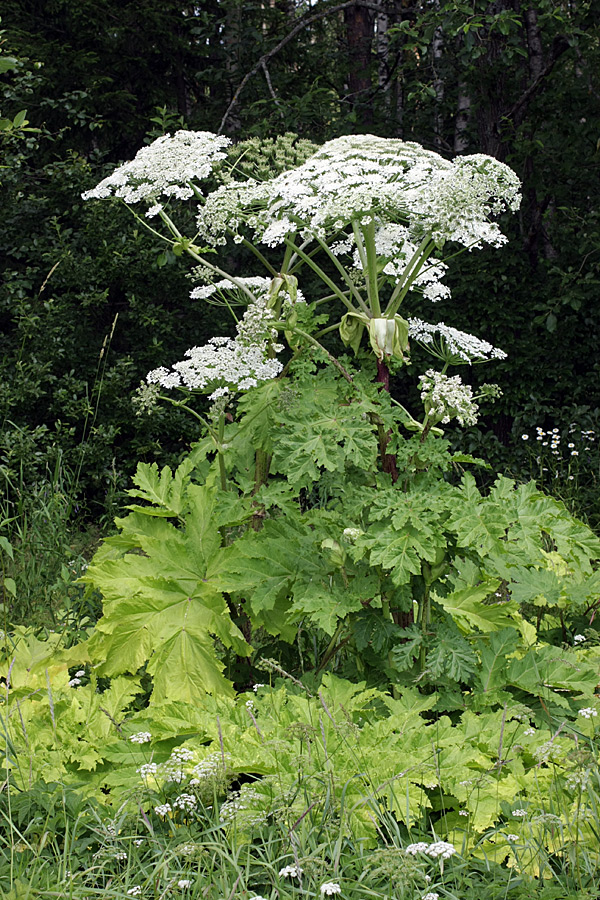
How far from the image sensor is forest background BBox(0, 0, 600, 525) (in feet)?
20.5

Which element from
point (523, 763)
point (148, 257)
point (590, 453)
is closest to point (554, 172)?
point (590, 453)

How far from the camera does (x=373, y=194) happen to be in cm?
241

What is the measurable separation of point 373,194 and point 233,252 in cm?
450

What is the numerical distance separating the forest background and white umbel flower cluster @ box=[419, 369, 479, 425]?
142 inches

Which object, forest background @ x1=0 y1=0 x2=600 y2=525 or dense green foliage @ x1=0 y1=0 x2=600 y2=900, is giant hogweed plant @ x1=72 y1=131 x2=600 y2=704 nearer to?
dense green foliage @ x1=0 y1=0 x2=600 y2=900

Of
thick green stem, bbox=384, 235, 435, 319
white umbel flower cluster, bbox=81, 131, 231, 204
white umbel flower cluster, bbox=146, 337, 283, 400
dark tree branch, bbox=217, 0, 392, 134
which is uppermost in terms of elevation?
dark tree branch, bbox=217, 0, 392, 134

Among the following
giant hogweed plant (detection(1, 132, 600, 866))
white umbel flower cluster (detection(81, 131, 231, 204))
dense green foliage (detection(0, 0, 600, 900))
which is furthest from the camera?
white umbel flower cluster (detection(81, 131, 231, 204))

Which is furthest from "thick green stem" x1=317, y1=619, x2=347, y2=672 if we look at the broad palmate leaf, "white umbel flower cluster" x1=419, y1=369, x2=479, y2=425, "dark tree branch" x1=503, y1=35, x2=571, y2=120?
"dark tree branch" x1=503, y1=35, x2=571, y2=120

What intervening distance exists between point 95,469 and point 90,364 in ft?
3.18

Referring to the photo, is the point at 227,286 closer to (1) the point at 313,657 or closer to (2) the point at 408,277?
(2) the point at 408,277

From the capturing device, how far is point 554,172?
21.1 feet

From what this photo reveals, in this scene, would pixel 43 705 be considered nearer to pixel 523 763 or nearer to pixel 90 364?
pixel 523 763

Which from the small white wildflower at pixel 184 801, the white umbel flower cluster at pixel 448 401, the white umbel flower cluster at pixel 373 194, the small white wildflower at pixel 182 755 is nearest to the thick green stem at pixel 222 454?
the white umbel flower cluster at pixel 373 194

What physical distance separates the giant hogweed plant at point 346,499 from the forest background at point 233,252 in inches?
124
